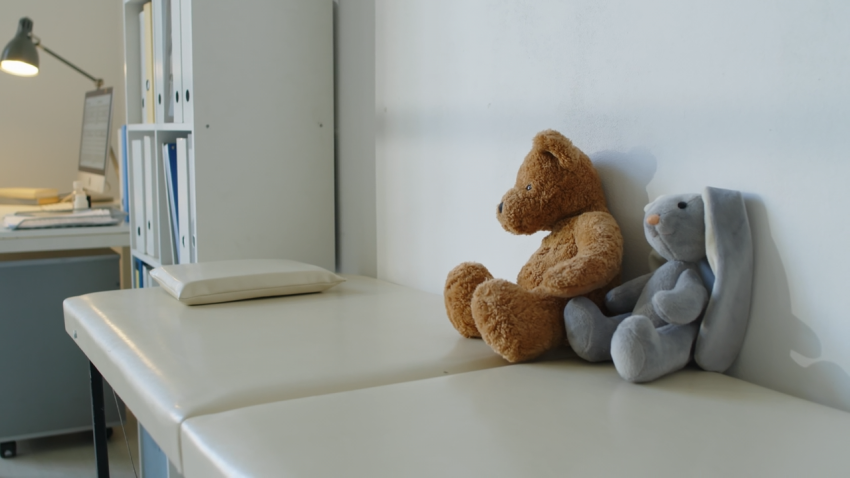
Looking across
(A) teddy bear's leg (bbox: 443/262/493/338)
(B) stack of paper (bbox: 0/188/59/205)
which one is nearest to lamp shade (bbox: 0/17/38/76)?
(B) stack of paper (bbox: 0/188/59/205)

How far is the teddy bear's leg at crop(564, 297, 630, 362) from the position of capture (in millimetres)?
859

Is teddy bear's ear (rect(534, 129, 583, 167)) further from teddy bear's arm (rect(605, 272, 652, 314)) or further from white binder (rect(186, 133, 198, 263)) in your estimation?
Result: white binder (rect(186, 133, 198, 263))

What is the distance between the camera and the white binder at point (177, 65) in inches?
64.2

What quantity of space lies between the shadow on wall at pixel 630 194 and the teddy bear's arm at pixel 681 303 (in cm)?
16

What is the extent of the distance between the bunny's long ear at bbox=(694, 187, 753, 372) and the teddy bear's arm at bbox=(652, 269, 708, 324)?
0.08 ft

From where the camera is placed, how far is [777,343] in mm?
805

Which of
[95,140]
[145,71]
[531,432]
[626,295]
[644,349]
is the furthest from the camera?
[95,140]

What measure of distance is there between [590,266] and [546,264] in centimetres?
16

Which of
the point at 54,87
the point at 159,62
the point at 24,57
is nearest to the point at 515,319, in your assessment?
the point at 159,62

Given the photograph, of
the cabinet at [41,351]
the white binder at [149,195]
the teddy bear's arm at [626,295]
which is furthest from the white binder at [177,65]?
the teddy bear's arm at [626,295]

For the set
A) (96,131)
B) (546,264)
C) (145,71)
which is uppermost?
(145,71)

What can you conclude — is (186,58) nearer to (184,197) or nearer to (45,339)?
(184,197)

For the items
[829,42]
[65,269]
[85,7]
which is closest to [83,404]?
[65,269]

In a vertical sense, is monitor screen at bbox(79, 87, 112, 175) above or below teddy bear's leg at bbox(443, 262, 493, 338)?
above
